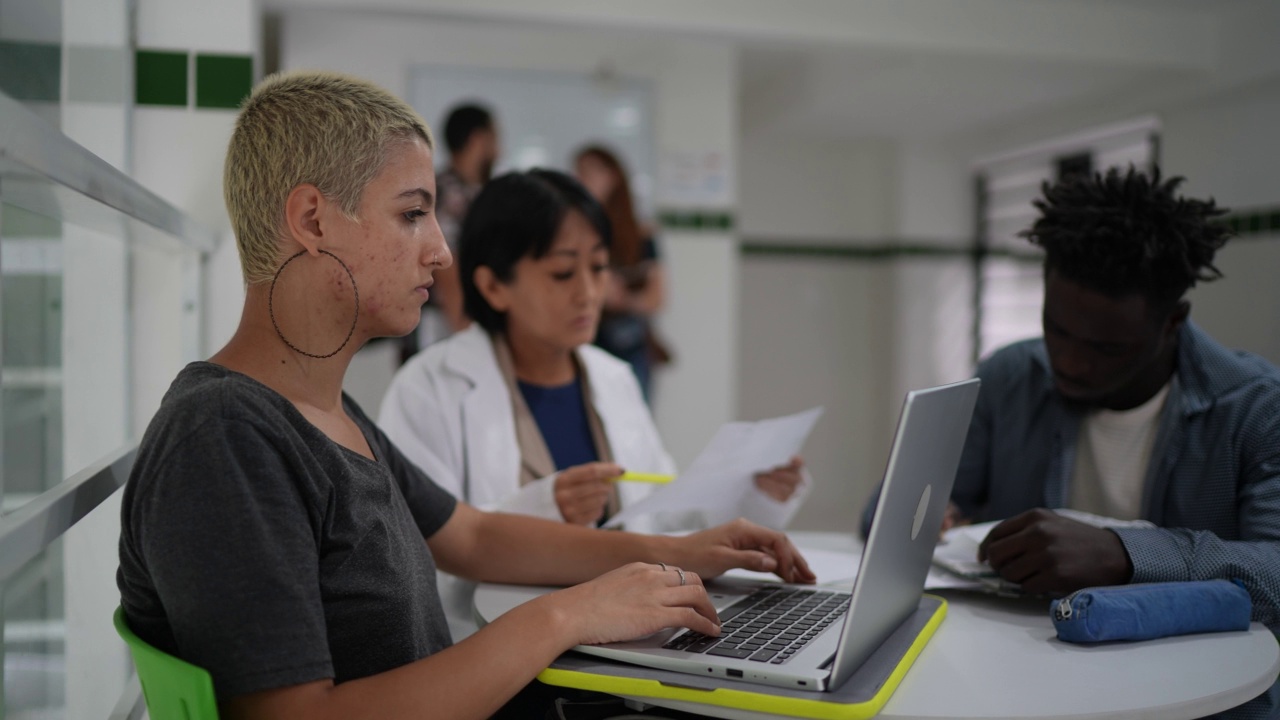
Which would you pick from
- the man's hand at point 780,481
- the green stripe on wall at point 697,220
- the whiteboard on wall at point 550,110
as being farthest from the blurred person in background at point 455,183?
the man's hand at point 780,481

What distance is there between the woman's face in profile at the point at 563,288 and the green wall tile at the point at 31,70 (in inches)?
42.7

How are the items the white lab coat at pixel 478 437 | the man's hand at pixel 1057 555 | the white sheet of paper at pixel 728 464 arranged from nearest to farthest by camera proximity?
the man's hand at pixel 1057 555, the white sheet of paper at pixel 728 464, the white lab coat at pixel 478 437

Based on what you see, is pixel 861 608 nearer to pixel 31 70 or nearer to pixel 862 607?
pixel 862 607

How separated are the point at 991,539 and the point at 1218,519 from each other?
544 millimetres

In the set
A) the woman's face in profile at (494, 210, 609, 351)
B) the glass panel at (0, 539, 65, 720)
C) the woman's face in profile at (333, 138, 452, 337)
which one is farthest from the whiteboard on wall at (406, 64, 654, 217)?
the woman's face in profile at (333, 138, 452, 337)

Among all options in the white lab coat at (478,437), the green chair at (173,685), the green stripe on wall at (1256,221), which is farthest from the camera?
the green stripe on wall at (1256,221)

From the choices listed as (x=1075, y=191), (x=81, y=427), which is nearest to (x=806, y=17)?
(x=1075, y=191)

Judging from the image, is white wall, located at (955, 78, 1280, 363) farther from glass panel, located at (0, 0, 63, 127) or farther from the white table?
glass panel, located at (0, 0, 63, 127)

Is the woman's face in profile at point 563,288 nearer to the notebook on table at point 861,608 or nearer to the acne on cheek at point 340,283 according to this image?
the notebook on table at point 861,608

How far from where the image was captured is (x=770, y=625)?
4.09 feet

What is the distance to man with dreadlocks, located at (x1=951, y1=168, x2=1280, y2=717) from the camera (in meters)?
1.49

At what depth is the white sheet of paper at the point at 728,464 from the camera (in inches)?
69.4

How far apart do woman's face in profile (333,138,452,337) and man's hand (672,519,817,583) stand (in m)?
0.58

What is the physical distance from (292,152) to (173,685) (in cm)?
56
